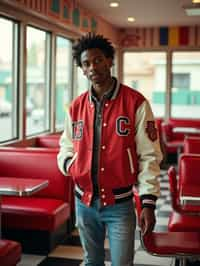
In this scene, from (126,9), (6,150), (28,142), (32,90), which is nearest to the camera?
(6,150)

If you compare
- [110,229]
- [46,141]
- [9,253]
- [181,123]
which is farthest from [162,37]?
[110,229]

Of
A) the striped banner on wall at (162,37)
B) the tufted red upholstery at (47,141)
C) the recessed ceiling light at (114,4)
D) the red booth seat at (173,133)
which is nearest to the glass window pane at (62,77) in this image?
the recessed ceiling light at (114,4)

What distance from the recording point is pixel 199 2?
6.85 m

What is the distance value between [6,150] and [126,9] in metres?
3.99

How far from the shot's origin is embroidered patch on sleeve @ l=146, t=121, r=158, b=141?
2057mm

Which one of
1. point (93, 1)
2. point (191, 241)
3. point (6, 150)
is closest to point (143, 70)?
point (93, 1)

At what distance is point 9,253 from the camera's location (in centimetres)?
313

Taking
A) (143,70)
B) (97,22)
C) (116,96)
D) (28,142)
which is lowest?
(28,142)

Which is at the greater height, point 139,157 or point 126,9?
point 126,9

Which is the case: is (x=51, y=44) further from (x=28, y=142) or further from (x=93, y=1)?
(x=28, y=142)

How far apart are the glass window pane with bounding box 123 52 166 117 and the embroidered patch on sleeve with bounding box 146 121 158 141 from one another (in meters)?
7.94

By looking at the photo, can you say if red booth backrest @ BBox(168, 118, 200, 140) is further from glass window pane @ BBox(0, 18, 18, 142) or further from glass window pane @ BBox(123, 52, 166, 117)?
glass window pane @ BBox(0, 18, 18, 142)

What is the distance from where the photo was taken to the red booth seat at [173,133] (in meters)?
8.89

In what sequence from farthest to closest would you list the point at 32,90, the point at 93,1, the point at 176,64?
1. the point at 176,64
2. the point at 93,1
3. the point at 32,90
